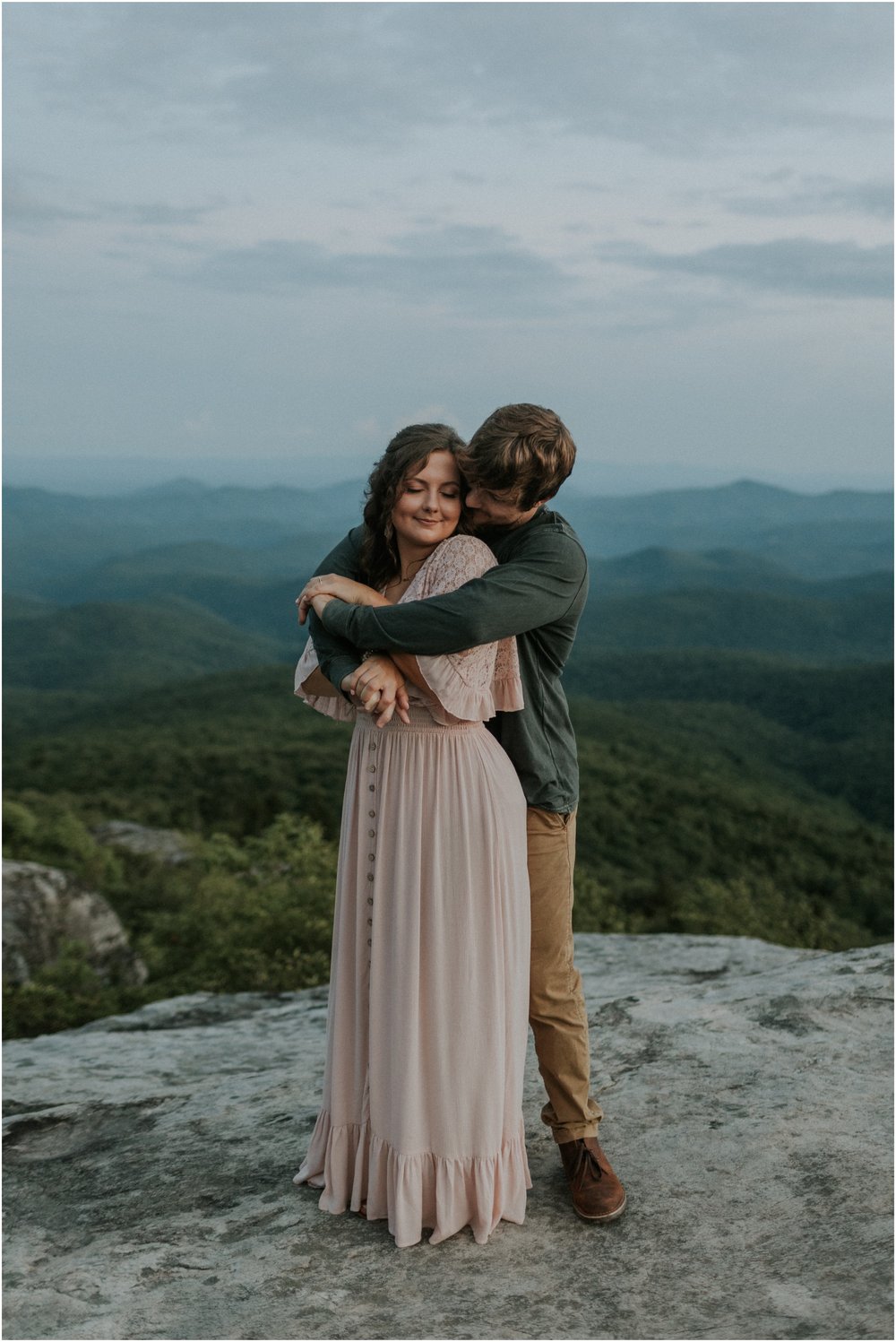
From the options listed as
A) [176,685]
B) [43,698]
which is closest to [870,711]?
[176,685]

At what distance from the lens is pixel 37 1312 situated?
3.60m

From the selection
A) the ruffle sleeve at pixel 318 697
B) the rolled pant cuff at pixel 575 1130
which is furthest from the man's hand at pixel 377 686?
the rolled pant cuff at pixel 575 1130

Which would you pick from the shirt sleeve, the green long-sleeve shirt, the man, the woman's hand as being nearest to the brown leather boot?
the man

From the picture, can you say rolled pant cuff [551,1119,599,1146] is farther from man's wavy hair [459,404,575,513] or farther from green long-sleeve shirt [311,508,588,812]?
man's wavy hair [459,404,575,513]

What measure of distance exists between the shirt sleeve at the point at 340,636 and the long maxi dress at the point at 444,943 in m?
0.28

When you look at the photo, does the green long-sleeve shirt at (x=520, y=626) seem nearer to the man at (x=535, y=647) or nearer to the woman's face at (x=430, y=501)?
the man at (x=535, y=647)

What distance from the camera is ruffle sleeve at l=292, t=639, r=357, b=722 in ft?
13.3

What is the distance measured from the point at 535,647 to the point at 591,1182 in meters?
1.99

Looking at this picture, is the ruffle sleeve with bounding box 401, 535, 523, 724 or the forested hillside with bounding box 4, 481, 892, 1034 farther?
the forested hillside with bounding box 4, 481, 892, 1034

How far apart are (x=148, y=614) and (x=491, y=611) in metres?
126

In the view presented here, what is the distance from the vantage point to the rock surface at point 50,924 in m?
11.0

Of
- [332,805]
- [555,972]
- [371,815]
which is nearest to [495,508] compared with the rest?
[371,815]

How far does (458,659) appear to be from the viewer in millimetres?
3572

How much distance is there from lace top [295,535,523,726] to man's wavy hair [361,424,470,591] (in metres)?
0.21
